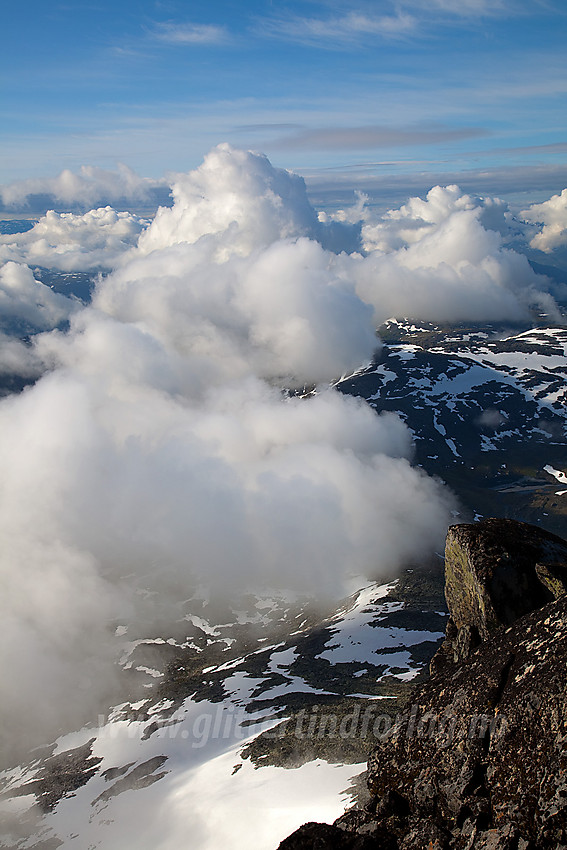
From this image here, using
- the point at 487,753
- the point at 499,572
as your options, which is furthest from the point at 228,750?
the point at 487,753

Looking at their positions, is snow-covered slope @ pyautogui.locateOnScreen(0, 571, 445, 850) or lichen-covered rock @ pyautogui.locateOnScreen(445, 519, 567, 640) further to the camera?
snow-covered slope @ pyautogui.locateOnScreen(0, 571, 445, 850)

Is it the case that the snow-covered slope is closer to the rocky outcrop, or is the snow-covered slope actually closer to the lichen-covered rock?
the lichen-covered rock

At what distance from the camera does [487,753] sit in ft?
71.4

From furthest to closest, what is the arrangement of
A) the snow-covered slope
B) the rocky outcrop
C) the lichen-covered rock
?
the snow-covered slope → the lichen-covered rock → the rocky outcrop

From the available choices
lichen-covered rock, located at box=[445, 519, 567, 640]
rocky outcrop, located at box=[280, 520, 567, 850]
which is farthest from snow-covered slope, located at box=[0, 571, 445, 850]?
rocky outcrop, located at box=[280, 520, 567, 850]

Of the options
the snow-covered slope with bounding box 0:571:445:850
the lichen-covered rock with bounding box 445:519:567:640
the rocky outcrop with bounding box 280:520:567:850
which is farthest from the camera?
the snow-covered slope with bounding box 0:571:445:850

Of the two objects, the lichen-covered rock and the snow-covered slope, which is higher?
the lichen-covered rock

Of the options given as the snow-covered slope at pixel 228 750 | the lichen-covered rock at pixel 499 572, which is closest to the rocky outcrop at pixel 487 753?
the lichen-covered rock at pixel 499 572

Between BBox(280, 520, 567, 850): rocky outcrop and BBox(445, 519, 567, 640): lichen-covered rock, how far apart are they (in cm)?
11

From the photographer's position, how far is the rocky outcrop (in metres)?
19.6

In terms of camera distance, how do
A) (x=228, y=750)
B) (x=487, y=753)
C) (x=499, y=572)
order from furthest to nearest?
(x=228, y=750) < (x=499, y=572) < (x=487, y=753)

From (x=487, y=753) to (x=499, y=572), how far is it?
9.90 meters

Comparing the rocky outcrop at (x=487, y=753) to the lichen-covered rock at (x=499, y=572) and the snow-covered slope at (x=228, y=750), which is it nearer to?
the lichen-covered rock at (x=499, y=572)

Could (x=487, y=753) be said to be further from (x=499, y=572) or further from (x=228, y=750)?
(x=228, y=750)
